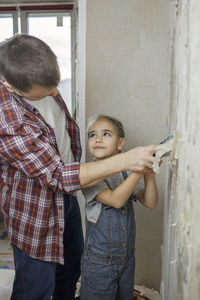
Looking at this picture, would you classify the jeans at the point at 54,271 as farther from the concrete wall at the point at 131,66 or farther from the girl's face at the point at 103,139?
the concrete wall at the point at 131,66

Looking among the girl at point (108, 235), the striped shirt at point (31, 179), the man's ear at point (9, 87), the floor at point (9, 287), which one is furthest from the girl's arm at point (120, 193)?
the floor at point (9, 287)

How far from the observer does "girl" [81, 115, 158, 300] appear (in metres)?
1.29

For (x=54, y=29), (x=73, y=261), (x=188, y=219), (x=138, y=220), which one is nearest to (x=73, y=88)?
(x=54, y=29)

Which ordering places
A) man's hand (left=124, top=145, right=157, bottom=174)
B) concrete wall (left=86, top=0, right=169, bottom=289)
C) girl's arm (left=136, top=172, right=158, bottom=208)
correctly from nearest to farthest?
1. man's hand (left=124, top=145, right=157, bottom=174)
2. girl's arm (left=136, top=172, right=158, bottom=208)
3. concrete wall (left=86, top=0, right=169, bottom=289)

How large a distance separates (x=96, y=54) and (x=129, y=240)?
41.1 inches

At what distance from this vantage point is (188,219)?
2.12 ft

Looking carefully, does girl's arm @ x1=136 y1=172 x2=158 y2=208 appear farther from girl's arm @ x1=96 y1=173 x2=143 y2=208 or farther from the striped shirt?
the striped shirt

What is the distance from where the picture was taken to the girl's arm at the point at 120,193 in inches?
46.7

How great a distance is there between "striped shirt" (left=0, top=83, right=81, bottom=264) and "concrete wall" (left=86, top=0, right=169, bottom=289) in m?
0.63

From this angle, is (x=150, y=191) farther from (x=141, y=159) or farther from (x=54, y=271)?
(x=54, y=271)

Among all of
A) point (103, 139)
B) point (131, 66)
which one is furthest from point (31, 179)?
point (131, 66)

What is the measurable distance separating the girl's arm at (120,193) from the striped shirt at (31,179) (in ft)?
0.51

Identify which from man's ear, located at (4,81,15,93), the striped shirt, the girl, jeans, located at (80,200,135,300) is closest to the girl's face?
the girl

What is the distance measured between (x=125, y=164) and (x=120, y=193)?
15cm
